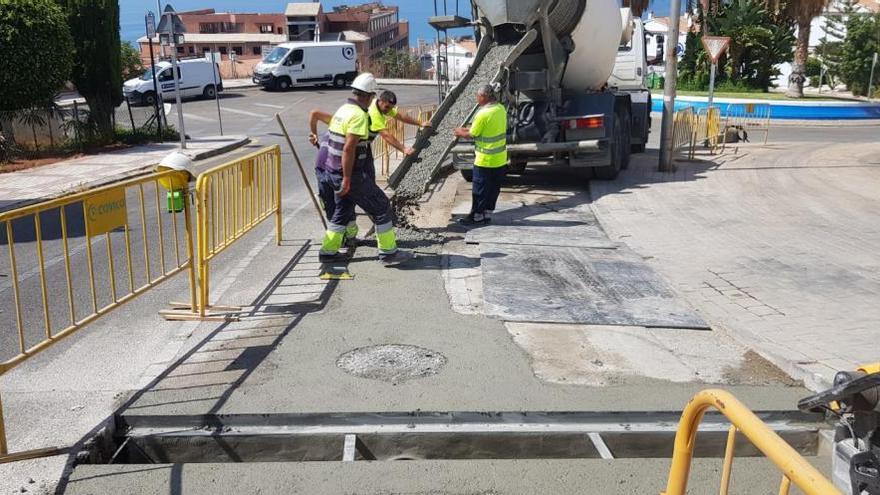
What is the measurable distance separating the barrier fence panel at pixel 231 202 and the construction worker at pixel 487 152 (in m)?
2.54

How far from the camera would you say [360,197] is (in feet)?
24.9

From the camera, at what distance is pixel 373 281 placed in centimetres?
731

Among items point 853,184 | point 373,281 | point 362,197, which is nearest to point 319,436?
point 373,281

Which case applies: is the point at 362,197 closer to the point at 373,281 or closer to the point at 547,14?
the point at 373,281

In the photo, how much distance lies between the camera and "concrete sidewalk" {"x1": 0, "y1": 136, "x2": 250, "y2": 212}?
41.9ft

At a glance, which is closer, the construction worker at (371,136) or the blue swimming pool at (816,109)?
the construction worker at (371,136)

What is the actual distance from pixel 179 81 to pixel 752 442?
1255 inches

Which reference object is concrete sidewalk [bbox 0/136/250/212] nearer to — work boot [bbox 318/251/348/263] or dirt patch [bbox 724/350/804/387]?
work boot [bbox 318/251/348/263]

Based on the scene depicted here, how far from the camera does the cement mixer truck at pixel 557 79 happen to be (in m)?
11.3

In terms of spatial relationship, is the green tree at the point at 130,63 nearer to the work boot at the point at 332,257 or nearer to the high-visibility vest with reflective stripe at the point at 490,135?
the high-visibility vest with reflective stripe at the point at 490,135

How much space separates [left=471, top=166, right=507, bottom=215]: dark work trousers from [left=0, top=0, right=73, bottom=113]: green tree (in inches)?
436

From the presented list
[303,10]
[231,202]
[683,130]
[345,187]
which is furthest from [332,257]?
[303,10]

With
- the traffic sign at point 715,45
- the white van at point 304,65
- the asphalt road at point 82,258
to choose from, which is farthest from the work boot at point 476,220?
the white van at point 304,65

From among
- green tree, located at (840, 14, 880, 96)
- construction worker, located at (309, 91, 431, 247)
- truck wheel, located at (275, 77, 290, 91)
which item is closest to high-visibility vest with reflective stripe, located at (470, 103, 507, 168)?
construction worker, located at (309, 91, 431, 247)
